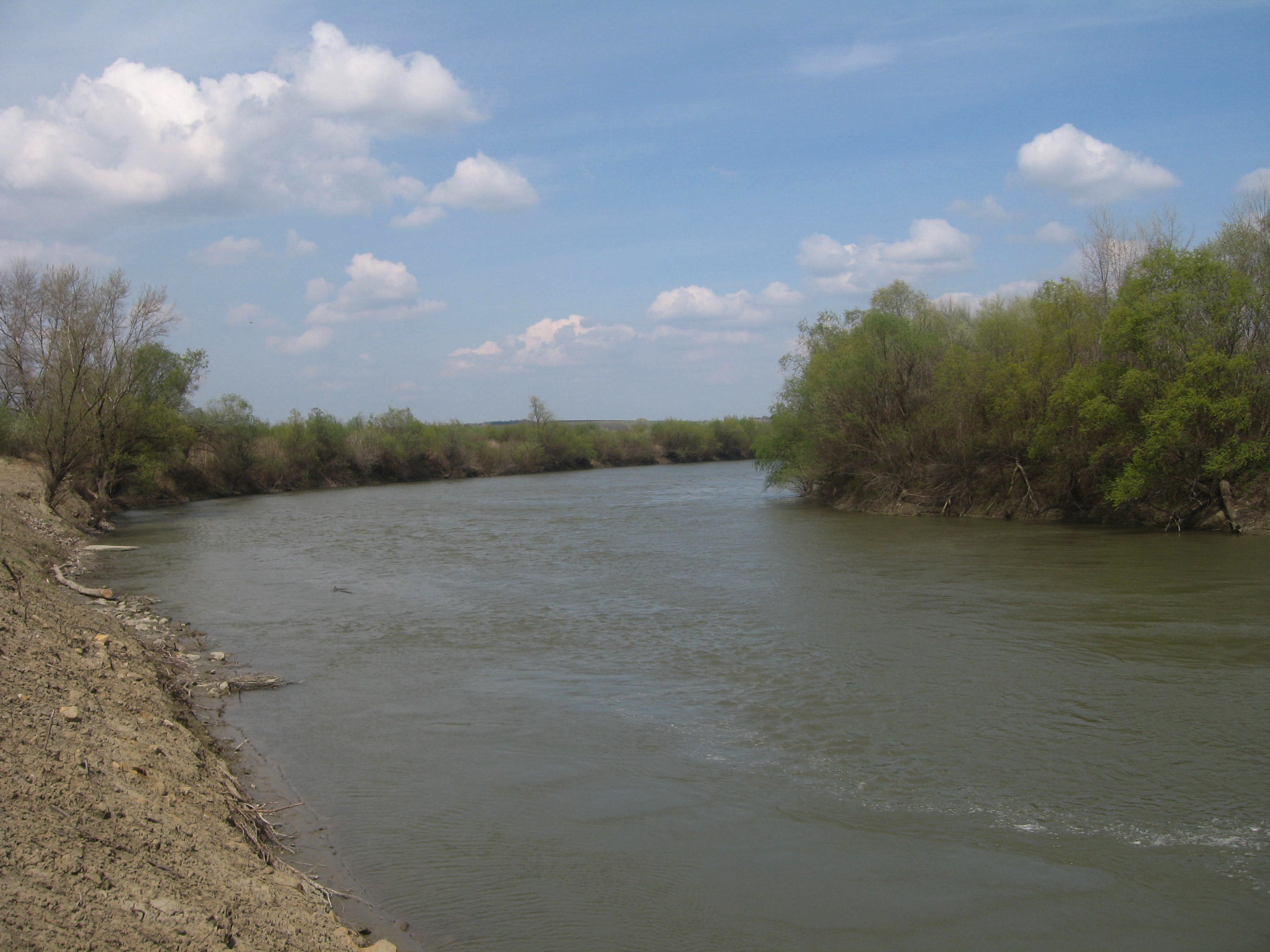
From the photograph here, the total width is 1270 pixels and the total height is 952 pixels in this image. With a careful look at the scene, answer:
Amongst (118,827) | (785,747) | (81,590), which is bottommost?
(785,747)

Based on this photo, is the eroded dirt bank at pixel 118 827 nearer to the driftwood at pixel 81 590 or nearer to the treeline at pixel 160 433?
the driftwood at pixel 81 590

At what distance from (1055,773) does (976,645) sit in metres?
4.98

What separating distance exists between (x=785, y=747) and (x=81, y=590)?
13.8 metres

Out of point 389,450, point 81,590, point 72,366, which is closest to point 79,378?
point 72,366

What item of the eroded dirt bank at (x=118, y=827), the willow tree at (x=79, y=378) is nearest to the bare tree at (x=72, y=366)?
the willow tree at (x=79, y=378)

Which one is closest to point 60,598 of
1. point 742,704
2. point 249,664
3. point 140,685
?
point 249,664

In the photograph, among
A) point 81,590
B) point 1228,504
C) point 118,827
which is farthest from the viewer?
point 1228,504

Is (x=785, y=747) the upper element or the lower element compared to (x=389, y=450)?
lower

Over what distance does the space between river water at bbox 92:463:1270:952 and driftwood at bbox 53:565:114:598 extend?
1317 mm

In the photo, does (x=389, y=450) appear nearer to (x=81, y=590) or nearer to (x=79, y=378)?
(x=79, y=378)

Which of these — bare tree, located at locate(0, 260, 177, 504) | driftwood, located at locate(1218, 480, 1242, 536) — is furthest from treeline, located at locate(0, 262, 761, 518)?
driftwood, located at locate(1218, 480, 1242, 536)

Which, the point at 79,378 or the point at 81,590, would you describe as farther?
the point at 79,378

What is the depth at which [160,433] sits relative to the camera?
3872 centimetres

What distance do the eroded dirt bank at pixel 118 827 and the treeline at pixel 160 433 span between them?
26471 millimetres
